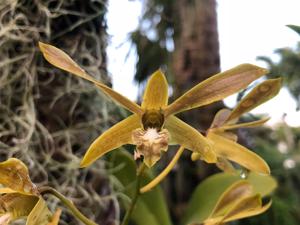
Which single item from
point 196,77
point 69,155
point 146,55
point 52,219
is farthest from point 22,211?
point 196,77

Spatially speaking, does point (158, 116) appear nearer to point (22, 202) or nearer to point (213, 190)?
point (22, 202)

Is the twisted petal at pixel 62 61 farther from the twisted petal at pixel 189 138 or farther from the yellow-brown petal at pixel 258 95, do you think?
the yellow-brown petal at pixel 258 95

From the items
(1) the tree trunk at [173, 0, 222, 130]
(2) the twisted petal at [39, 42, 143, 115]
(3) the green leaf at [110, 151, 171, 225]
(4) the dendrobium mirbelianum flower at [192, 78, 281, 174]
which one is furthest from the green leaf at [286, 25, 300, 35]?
(1) the tree trunk at [173, 0, 222, 130]

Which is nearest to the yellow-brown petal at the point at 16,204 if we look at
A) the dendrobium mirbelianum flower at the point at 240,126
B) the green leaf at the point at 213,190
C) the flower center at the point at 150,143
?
the flower center at the point at 150,143

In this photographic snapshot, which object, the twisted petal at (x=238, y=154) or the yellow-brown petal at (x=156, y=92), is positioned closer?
the yellow-brown petal at (x=156, y=92)

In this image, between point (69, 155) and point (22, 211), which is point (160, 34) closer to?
point (69, 155)

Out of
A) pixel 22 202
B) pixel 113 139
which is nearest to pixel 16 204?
pixel 22 202
